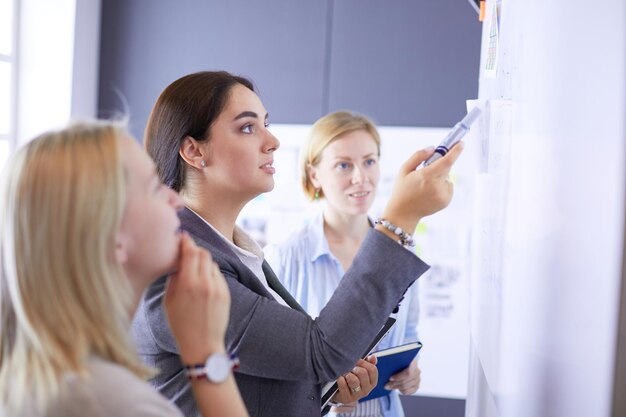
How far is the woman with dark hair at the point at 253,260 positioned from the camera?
1.19m

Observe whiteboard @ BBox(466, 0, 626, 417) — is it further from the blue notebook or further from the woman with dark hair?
the blue notebook

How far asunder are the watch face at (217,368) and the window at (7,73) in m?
3.27

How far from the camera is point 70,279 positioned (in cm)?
83

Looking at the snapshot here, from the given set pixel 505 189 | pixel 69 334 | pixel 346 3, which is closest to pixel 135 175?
pixel 69 334

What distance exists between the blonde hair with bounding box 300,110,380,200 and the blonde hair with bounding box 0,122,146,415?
6.01ft

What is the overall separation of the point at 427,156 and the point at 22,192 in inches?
26.8

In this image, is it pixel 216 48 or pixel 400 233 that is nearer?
pixel 400 233

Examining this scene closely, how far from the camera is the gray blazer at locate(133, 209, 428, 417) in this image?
3.87 feet

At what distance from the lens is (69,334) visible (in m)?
0.82

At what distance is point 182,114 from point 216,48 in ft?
8.63

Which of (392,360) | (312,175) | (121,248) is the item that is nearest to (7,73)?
(312,175)

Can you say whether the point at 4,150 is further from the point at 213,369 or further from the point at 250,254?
the point at 213,369

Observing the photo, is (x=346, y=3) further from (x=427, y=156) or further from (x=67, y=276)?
(x=67, y=276)

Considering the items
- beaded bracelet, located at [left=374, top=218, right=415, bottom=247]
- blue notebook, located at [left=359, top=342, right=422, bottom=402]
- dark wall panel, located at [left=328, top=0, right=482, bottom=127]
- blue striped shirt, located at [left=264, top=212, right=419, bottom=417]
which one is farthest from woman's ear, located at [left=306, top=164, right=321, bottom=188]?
beaded bracelet, located at [left=374, top=218, right=415, bottom=247]
